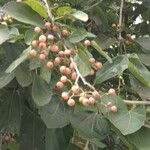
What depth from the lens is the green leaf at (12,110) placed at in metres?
1.55

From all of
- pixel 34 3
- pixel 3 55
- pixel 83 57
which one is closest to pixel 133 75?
pixel 83 57

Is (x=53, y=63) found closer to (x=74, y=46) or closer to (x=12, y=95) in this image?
(x=74, y=46)

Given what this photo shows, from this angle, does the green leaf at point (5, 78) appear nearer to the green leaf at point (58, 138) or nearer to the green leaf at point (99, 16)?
the green leaf at point (58, 138)

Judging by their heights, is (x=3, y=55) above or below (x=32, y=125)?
above

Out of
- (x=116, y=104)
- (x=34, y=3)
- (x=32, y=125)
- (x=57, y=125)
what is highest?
(x=34, y=3)

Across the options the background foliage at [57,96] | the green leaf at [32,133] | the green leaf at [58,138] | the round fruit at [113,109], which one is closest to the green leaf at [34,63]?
the background foliage at [57,96]

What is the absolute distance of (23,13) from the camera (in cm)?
122

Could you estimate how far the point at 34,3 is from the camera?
3.88 feet

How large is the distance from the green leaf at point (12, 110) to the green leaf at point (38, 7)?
1.43ft


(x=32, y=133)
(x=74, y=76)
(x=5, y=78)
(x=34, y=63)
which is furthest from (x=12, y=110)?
(x=74, y=76)

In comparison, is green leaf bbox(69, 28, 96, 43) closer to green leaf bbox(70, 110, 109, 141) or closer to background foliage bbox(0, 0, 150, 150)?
background foliage bbox(0, 0, 150, 150)

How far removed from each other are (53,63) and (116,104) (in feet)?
Answer: 0.60

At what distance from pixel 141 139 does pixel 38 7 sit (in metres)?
0.42

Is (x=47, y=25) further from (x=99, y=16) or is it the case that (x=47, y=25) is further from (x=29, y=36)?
(x=99, y=16)
